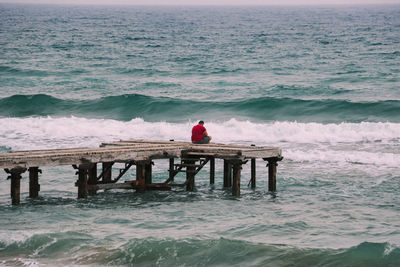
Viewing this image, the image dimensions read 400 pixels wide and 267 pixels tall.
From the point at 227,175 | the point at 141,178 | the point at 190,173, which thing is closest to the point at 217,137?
the point at 227,175

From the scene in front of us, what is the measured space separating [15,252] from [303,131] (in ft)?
63.6

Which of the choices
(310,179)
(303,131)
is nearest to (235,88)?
(303,131)

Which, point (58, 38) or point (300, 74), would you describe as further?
point (58, 38)

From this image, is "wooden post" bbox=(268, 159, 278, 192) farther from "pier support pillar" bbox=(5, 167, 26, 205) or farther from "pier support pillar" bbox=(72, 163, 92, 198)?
"pier support pillar" bbox=(5, 167, 26, 205)

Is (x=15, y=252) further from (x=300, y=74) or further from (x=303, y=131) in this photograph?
(x=300, y=74)

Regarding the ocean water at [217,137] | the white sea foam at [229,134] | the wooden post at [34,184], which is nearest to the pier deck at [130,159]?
the wooden post at [34,184]

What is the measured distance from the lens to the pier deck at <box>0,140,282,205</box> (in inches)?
672

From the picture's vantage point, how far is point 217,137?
31.8 metres

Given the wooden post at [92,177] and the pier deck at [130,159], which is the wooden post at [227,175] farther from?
the wooden post at [92,177]

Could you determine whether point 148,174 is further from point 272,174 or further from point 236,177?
point 272,174

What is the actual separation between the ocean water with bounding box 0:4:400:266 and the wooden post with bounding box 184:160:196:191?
315mm

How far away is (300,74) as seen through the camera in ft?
162

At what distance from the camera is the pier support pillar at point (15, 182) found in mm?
16812

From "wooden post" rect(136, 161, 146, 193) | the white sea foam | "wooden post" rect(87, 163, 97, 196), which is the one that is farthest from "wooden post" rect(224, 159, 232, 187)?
the white sea foam
